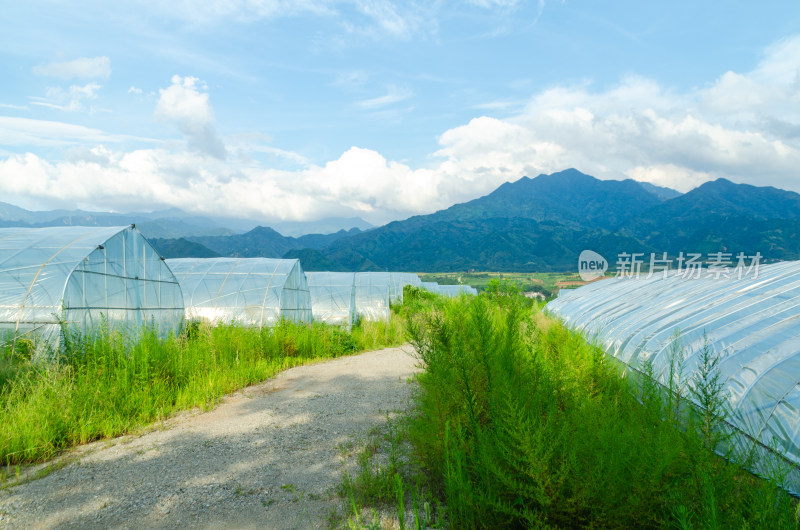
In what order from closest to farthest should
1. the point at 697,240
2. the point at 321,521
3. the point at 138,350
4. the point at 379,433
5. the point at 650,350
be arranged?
1. the point at 321,521
2. the point at 379,433
3. the point at 650,350
4. the point at 138,350
5. the point at 697,240

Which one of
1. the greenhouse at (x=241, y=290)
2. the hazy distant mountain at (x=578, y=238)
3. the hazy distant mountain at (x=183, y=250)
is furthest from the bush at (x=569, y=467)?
the hazy distant mountain at (x=183, y=250)

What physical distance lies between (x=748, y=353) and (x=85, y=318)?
8.83 metres

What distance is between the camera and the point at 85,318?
7.09m

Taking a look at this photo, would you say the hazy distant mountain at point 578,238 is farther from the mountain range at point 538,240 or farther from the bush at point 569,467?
the bush at point 569,467

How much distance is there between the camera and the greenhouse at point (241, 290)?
Result: 12.5 meters

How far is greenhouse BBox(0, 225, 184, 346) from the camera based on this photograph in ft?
21.0

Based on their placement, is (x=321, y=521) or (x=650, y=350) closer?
(x=321, y=521)

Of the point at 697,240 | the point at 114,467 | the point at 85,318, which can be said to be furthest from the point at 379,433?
the point at 697,240

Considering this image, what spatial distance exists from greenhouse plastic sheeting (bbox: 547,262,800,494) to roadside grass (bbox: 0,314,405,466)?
19.3 ft

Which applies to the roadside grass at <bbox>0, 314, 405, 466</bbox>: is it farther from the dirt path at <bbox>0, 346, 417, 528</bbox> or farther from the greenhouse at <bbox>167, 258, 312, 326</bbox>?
the greenhouse at <bbox>167, 258, 312, 326</bbox>

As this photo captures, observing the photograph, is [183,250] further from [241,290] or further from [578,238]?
[578,238]

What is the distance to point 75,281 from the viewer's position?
702 centimetres

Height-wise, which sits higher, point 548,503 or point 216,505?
point 548,503

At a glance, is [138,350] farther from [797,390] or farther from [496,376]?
[797,390]
